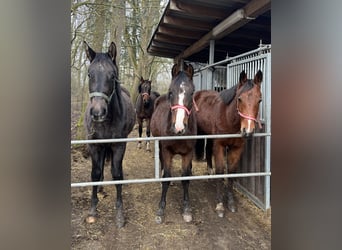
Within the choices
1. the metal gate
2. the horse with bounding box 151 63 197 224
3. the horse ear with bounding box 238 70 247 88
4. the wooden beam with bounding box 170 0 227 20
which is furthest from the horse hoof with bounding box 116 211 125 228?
the wooden beam with bounding box 170 0 227 20

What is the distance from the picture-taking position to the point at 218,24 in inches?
178

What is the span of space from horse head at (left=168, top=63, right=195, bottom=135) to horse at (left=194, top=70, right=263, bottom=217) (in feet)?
1.66

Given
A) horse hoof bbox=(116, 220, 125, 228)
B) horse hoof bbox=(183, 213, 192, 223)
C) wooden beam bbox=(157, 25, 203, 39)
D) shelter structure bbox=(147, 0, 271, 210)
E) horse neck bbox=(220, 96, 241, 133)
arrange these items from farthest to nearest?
wooden beam bbox=(157, 25, 203, 39)
shelter structure bbox=(147, 0, 271, 210)
horse neck bbox=(220, 96, 241, 133)
horse hoof bbox=(183, 213, 192, 223)
horse hoof bbox=(116, 220, 125, 228)

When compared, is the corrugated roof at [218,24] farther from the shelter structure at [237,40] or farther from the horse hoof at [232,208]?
the horse hoof at [232,208]

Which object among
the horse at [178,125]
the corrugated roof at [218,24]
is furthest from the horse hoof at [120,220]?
the corrugated roof at [218,24]

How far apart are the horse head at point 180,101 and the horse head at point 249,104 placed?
0.49 meters

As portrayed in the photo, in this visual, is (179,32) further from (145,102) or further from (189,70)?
(189,70)

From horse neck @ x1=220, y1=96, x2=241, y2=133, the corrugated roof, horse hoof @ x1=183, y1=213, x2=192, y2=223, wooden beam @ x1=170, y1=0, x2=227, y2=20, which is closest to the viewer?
horse hoof @ x1=183, y1=213, x2=192, y2=223

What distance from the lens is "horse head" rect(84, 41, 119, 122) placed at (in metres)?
2.33

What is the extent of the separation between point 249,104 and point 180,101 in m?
0.63

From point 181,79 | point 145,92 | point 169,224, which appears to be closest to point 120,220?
point 169,224

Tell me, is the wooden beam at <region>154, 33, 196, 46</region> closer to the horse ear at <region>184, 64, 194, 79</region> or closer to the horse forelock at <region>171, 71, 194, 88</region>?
the horse ear at <region>184, 64, 194, 79</region>

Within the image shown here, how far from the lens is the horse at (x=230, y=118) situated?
2.64m
